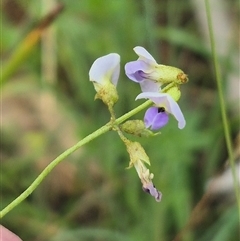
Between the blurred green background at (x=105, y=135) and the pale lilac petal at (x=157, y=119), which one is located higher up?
the blurred green background at (x=105, y=135)

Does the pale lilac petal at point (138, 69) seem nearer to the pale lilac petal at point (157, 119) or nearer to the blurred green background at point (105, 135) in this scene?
the pale lilac petal at point (157, 119)

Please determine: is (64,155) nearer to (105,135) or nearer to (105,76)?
(105,76)

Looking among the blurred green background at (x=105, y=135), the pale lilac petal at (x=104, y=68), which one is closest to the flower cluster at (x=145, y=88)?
the pale lilac petal at (x=104, y=68)

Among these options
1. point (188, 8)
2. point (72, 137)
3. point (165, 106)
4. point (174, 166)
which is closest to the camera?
point (165, 106)

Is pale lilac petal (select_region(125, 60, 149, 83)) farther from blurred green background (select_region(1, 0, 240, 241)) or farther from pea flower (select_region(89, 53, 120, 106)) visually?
blurred green background (select_region(1, 0, 240, 241))

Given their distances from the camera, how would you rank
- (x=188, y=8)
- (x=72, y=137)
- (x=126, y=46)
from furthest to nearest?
(x=188, y=8) < (x=72, y=137) < (x=126, y=46)

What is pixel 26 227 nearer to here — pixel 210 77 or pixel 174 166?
pixel 174 166

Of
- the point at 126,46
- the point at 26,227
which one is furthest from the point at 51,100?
the point at 26,227
